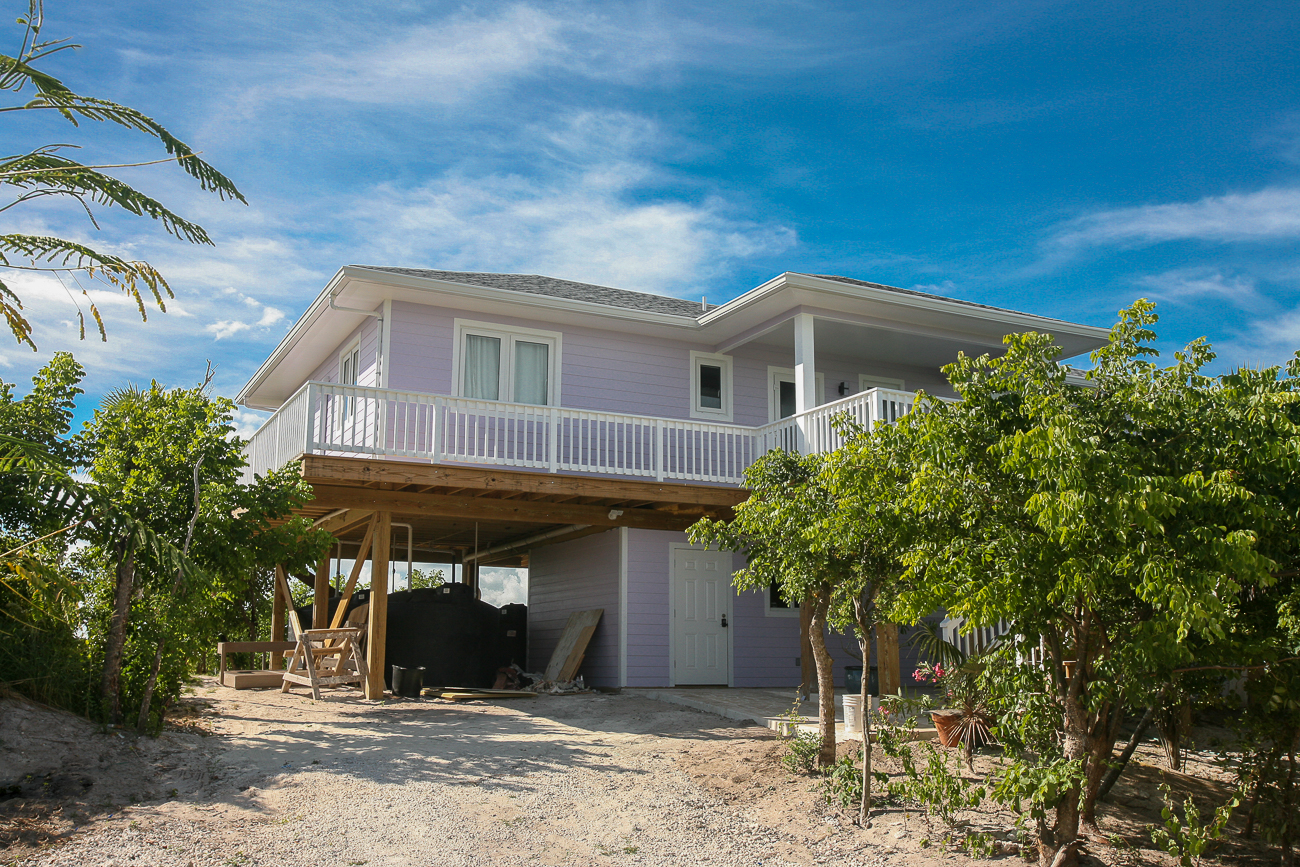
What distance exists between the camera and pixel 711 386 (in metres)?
16.5

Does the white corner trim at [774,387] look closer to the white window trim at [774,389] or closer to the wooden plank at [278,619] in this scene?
the white window trim at [774,389]

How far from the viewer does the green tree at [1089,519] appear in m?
4.73

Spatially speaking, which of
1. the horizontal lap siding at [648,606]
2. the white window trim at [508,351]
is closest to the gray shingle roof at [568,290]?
the white window trim at [508,351]

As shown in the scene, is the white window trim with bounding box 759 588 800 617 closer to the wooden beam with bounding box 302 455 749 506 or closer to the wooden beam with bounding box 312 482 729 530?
the wooden beam with bounding box 312 482 729 530

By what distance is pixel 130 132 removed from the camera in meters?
6.79

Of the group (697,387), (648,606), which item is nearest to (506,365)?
(697,387)

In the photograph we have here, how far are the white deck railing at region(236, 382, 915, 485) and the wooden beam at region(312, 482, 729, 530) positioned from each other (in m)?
0.63

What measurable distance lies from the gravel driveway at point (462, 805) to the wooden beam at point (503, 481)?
3.06 metres

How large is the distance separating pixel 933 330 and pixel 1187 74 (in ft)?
19.1

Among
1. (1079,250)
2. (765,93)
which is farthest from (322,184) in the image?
(1079,250)

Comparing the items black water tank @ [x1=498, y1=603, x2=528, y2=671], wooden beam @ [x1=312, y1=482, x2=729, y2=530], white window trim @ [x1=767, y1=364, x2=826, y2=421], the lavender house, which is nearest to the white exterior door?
the lavender house

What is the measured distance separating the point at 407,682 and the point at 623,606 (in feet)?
11.5

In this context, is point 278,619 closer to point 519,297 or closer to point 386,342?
point 386,342

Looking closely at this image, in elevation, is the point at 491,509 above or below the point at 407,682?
above
